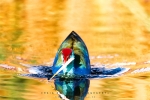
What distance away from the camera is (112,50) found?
261 inches

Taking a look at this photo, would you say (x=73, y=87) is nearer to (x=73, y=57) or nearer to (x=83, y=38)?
(x=73, y=57)

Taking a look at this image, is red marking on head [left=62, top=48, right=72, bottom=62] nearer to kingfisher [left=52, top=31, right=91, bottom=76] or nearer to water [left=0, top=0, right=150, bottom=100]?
kingfisher [left=52, top=31, right=91, bottom=76]

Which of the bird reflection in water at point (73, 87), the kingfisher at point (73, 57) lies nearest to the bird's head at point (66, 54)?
the kingfisher at point (73, 57)

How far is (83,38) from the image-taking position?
720 cm

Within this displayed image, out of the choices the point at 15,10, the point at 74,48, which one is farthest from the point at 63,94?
the point at 15,10

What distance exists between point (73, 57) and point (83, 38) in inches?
89.7

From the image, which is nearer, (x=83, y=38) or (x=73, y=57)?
(x=73, y=57)

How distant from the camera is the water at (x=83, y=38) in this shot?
15.9 ft

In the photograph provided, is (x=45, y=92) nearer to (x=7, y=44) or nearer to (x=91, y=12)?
(x=7, y=44)

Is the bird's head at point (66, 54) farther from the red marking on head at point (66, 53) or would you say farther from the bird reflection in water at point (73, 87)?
the bird reflection in water at point (73, 87)

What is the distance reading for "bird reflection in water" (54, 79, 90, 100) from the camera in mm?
4633

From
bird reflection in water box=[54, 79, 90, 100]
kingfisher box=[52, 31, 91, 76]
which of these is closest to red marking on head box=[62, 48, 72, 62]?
kingfisher box=[52, 31, 91, 76]

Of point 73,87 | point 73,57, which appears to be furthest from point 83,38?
point 73,87

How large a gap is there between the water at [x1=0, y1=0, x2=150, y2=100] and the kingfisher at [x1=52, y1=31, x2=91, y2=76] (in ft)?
0.27
